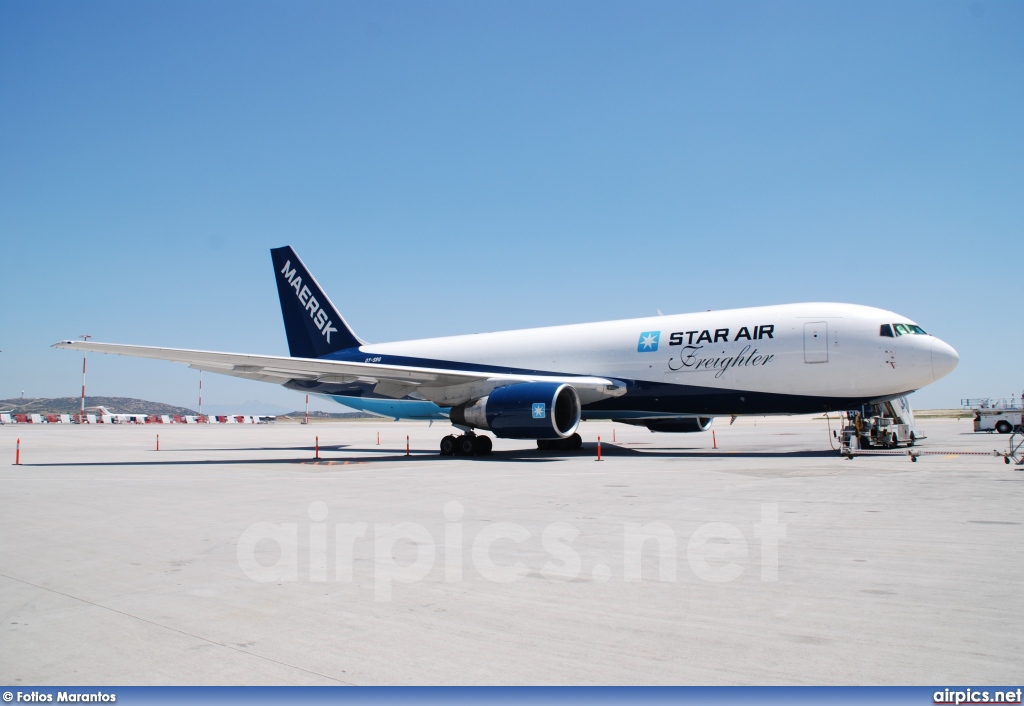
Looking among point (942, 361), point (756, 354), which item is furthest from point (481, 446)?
point (942, 361)

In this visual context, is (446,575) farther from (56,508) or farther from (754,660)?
(56,508)

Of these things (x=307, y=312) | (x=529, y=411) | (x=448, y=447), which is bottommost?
(x=448, y=447)

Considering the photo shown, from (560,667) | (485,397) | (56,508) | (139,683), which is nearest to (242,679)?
(139,683)

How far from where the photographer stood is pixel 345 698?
3232mm

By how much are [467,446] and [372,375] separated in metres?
3.54

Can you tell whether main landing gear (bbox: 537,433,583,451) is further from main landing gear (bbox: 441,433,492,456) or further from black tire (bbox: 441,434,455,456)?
black tire (bbox: 441,434,455,456)

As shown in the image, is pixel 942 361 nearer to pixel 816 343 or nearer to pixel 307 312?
pixel 816 343

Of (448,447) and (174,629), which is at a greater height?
(448,447)

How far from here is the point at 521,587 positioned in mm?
5184

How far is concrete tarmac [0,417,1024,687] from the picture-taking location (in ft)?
11.8

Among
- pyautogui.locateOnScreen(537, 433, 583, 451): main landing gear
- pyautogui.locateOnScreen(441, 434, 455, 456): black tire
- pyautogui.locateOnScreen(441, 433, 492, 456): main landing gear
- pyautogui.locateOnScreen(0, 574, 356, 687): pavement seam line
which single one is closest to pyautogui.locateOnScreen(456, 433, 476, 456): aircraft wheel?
pyautogui.locateOnScreen(441, 433, 492, 456): main landing gear

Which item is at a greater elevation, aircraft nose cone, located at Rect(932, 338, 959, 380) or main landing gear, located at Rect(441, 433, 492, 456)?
aircraft nose cone, located at Rect(932, 338, 959, 380)

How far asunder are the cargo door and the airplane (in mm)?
26

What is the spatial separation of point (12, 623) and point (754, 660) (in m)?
4.40
